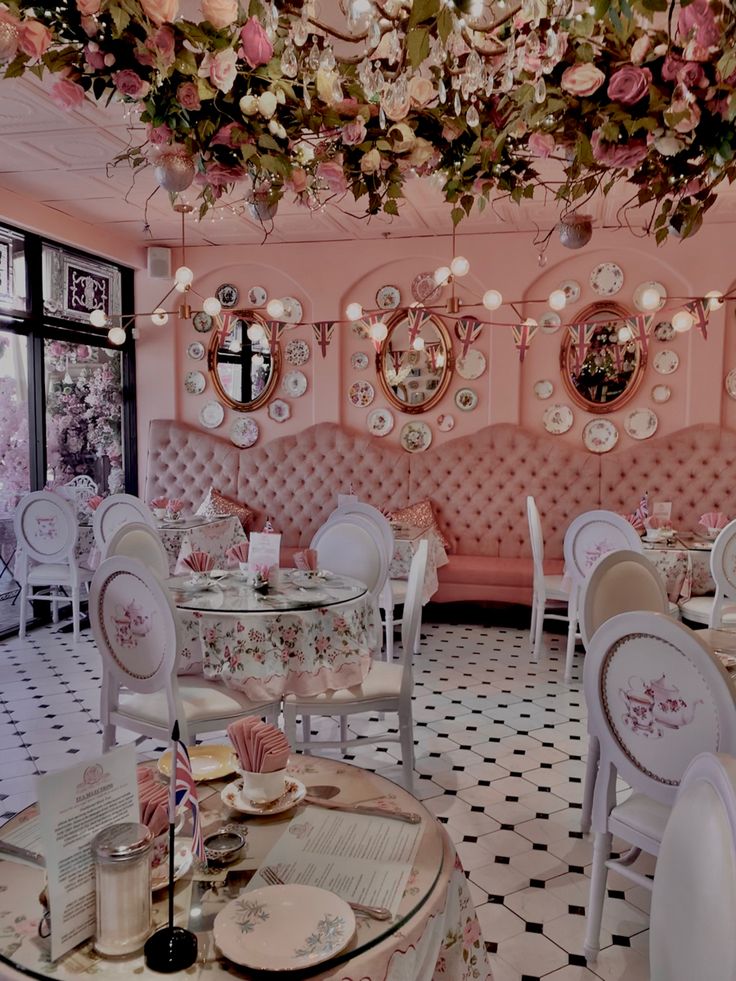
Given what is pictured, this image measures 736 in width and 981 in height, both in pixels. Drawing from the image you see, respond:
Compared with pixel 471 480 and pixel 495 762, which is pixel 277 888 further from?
pixel 471 480

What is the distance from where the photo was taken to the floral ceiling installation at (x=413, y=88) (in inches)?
50.8

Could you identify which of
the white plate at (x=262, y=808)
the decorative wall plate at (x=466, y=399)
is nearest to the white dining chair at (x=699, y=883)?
the white plate at (x=262, y=808)

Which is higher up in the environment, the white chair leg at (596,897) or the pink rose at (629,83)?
the pink rose at (629,83)

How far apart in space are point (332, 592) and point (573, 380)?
389 cm

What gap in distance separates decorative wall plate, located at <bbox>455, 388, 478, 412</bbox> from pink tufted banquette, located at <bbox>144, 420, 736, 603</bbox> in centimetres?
27

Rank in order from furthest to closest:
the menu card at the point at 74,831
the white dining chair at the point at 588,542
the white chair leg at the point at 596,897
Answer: the white dining chair at the point at 588,542 → the white chair leg at the point at 596,897 → the menu card at the point at 74,831

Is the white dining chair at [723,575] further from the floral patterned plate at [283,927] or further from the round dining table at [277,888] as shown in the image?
the floral patterned plate at [283,927]

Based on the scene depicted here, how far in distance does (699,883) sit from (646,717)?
40.1 inches

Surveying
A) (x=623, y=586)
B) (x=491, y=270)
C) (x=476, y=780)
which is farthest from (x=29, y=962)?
(x=491, y=270)

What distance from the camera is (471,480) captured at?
21.9ft

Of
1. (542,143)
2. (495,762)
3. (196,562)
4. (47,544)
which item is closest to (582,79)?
(542,143)

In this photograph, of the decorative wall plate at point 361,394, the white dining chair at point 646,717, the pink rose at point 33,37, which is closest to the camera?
the pink rose at point 33,37

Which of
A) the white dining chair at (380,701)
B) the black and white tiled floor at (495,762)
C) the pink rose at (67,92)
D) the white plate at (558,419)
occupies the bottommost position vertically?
the black and white tiled floor at (495,762)

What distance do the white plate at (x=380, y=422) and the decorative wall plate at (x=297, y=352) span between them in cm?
81
